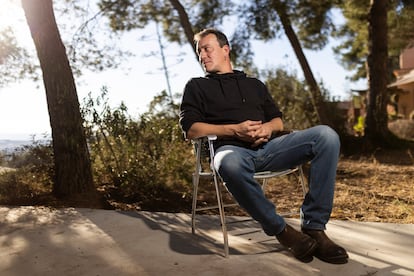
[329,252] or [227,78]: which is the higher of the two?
[227,78]

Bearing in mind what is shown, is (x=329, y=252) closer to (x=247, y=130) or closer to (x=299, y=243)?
(x=299, y=243)

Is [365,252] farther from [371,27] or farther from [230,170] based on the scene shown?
[371,27]

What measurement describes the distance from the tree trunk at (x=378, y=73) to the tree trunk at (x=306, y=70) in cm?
87

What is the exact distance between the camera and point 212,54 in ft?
8.94

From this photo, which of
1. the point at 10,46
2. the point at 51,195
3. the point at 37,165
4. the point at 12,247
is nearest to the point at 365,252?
the point at 12,247

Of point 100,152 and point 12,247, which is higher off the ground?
point 100,152

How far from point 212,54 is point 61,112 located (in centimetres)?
191

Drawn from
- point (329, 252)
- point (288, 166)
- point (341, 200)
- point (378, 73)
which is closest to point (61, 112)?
point (288, 166)

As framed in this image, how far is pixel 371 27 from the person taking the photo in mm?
9641

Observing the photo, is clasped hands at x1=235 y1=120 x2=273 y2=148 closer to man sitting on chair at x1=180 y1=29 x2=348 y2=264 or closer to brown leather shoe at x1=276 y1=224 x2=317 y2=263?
man sitting on chair at x1=180 y1=29 x2=348 y2=264

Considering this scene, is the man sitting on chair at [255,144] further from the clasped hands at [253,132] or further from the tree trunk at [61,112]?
the tree trunk at [61,112]

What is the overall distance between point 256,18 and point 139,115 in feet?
17.5

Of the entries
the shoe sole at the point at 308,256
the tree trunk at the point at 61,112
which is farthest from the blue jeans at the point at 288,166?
the tree trunk at the point at 61,112

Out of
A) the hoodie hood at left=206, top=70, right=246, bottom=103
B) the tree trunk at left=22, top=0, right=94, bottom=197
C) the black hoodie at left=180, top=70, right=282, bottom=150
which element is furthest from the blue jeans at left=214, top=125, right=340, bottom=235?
the tree trunk at left=22, top=0, right=94, bottom=197
